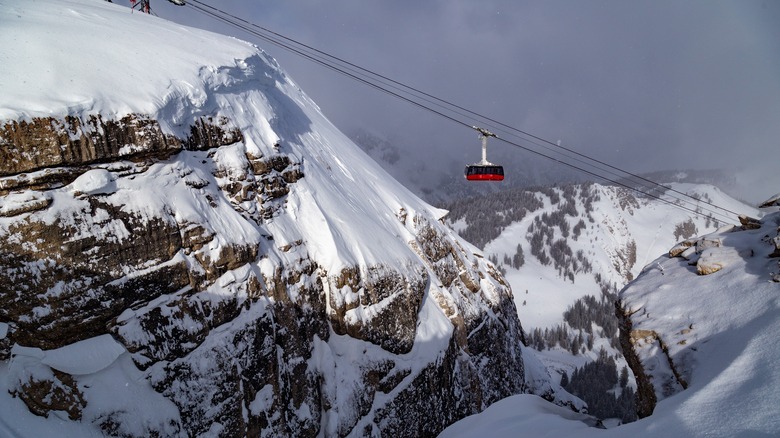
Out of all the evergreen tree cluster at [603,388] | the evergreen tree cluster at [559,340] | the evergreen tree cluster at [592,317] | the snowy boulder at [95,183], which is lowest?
the evergreen tree cluster at [603,388]

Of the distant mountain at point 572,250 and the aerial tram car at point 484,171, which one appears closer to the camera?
the aerial tram car at point 484,171

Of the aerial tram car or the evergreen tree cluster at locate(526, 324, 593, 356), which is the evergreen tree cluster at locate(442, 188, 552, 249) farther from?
the aerial tram car

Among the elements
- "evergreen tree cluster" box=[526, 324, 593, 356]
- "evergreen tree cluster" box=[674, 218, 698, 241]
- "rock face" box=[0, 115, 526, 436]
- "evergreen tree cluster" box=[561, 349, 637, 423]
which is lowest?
"evergreen tree cluster" box=[561, 349, 637, 423]

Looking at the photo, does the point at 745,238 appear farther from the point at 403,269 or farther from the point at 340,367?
the point at 340,367

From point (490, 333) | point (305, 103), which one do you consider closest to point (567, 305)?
point (490, 333)

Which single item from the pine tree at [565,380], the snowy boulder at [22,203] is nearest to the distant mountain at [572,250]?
the pine tree at [565,380]

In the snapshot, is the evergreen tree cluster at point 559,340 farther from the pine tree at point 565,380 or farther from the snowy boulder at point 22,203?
the snowy boulder at point 22,203

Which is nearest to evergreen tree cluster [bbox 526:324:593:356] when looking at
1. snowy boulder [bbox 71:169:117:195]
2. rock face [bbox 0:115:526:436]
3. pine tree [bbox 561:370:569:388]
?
pine tree [bbox 561:370:569:388]
